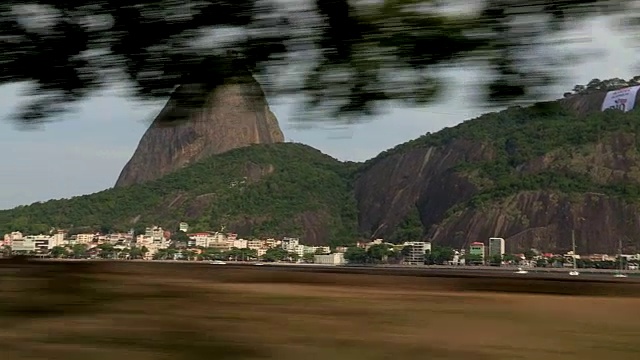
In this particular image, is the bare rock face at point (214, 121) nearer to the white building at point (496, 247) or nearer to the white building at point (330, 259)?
the white building at point (330, 259)

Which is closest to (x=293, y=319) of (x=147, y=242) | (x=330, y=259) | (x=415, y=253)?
(x=330, y=259)

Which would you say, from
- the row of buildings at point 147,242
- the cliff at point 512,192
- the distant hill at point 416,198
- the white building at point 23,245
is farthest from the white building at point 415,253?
the white building at point 23,245

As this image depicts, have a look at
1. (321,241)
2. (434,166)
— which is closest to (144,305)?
(321,241)

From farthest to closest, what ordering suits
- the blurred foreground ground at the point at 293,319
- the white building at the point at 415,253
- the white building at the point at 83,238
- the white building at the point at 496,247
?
the white building at the point at 496,247 → the white building at the point at 415,253 → the white building at the point at 83,238 → the blurred foreground ground at the point at 293,319

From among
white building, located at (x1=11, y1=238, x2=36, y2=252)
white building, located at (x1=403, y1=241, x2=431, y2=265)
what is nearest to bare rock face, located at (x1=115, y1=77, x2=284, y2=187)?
white building, located at (x1=11, y1=238, x2=36, y2=252)

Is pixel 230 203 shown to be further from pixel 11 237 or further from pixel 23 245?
pixel 23 245

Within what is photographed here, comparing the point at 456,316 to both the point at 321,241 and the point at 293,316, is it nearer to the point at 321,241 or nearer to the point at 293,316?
the point at 293,316

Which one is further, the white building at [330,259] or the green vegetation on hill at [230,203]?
the green vegetation on hill at [230,203]
